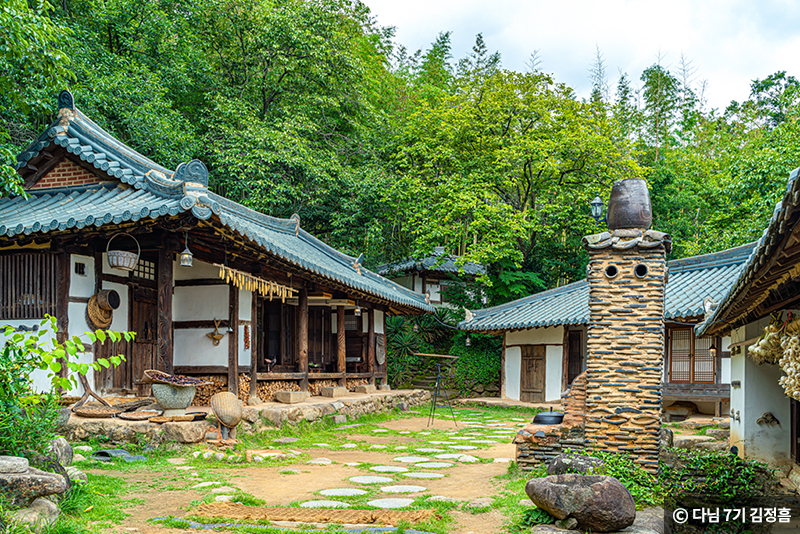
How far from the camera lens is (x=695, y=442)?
998cm

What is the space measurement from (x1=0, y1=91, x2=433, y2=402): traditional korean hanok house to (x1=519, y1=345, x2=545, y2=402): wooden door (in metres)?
8.83

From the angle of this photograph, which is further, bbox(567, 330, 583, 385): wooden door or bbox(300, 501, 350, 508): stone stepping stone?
bbox(567, 330, 583, 385): wooden door

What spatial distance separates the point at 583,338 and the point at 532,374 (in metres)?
2.03

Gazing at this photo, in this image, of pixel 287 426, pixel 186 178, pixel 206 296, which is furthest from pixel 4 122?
pixel 287 426

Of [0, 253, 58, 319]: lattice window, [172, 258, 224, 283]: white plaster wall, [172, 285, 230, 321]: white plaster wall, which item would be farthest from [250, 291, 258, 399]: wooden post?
[0, 253, 58, 319]: lattice window

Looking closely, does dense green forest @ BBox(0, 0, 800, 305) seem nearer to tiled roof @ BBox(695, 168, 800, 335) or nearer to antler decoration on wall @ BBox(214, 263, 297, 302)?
antler decoration on wall @ BBox(214, 263, 297, 302)

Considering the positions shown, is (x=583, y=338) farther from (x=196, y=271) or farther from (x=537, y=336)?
(x=196, y=271)

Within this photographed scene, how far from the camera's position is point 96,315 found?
10.2 meters

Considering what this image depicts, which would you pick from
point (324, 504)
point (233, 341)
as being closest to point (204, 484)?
point (324, 504)

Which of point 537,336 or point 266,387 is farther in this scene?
point 537,336

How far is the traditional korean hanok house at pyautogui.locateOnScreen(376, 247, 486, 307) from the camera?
26875 millimetres

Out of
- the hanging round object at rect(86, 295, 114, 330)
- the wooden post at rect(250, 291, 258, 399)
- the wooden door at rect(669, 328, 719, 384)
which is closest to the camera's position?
the hanging round object at rect(86, 295, 114, 330)

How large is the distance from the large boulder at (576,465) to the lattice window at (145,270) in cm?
830

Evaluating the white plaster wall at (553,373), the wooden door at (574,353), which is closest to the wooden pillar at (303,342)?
the white plaster wall at (553,373)
